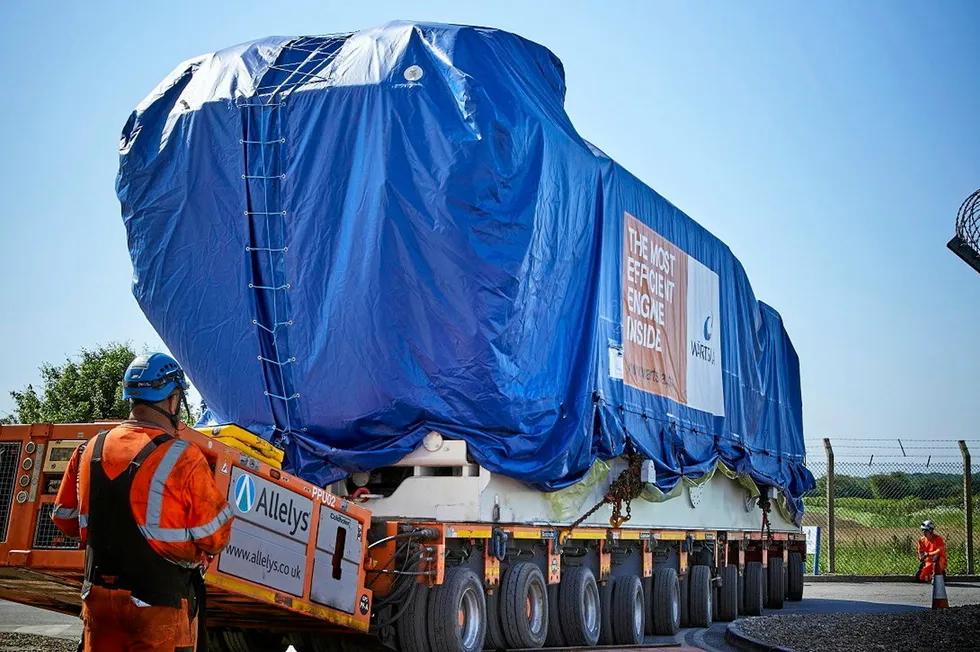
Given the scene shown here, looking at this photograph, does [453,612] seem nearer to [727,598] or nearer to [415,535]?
[415,535]

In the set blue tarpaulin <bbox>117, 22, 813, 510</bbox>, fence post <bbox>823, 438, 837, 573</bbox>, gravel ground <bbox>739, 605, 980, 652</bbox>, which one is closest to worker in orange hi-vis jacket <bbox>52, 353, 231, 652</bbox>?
blue tarpaulin <bbox>117, 22, 813, 510</bbox>

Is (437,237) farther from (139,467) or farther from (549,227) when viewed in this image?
(139,467)

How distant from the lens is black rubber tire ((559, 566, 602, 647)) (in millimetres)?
12656

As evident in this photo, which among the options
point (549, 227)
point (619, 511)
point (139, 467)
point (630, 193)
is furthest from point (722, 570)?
point (139, 467)

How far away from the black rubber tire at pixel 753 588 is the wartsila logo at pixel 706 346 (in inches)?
187

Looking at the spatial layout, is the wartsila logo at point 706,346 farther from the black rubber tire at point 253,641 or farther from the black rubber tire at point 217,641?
the black rubber tire at point 217,641

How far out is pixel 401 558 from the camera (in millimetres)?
9938

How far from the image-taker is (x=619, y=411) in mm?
13234

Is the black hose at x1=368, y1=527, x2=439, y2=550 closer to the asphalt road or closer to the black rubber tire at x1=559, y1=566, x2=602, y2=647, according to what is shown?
the black rubber tire at x1=559, y1=566, x2=602, y2=647

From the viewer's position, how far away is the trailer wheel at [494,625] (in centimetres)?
1125

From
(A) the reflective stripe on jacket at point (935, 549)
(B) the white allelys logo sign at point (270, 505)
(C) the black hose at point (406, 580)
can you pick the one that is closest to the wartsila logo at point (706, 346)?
(C) the black hose at point (406, 580)

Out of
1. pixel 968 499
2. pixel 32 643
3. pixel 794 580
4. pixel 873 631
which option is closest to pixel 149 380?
pixel 32 643

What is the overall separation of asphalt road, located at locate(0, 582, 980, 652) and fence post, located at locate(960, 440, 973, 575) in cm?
254

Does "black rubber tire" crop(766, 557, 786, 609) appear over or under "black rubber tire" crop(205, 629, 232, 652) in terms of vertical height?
over
